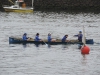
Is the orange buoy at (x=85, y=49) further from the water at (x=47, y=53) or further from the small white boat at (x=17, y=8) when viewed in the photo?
the small white boat at (x=17, y=8)

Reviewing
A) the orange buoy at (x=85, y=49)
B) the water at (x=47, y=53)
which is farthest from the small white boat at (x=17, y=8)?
the orange buoy at (x=85, y=49)

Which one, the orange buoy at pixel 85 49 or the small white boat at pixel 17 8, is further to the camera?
the small white boat at pixel 17 8

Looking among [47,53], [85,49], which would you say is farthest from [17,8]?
[85,49]

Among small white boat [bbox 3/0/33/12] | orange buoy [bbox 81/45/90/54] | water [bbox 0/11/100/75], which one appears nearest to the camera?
water [bbox 0/11/100/75]

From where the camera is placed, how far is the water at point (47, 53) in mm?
60844

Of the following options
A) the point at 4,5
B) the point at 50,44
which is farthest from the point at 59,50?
the point at 4,5

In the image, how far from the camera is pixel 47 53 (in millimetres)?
72250

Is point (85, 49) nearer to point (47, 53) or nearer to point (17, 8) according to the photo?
point (47, 53)

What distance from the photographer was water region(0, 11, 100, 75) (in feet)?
200

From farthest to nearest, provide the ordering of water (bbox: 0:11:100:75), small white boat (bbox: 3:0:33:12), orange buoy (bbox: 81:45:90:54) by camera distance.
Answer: small white boat (bbox: 3:0:33:12)
orange buoy (bbox: 81:45:90:54)
water (bbox: 0:11:100:75)

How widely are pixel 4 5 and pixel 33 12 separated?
37.6ft

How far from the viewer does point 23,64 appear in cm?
6400

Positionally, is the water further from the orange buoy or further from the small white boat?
the small white boat

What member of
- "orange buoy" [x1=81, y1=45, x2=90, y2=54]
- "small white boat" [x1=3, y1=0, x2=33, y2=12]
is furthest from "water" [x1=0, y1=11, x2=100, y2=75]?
"small white boat" [x1=3, y1=0, x2=33, y2=12]
